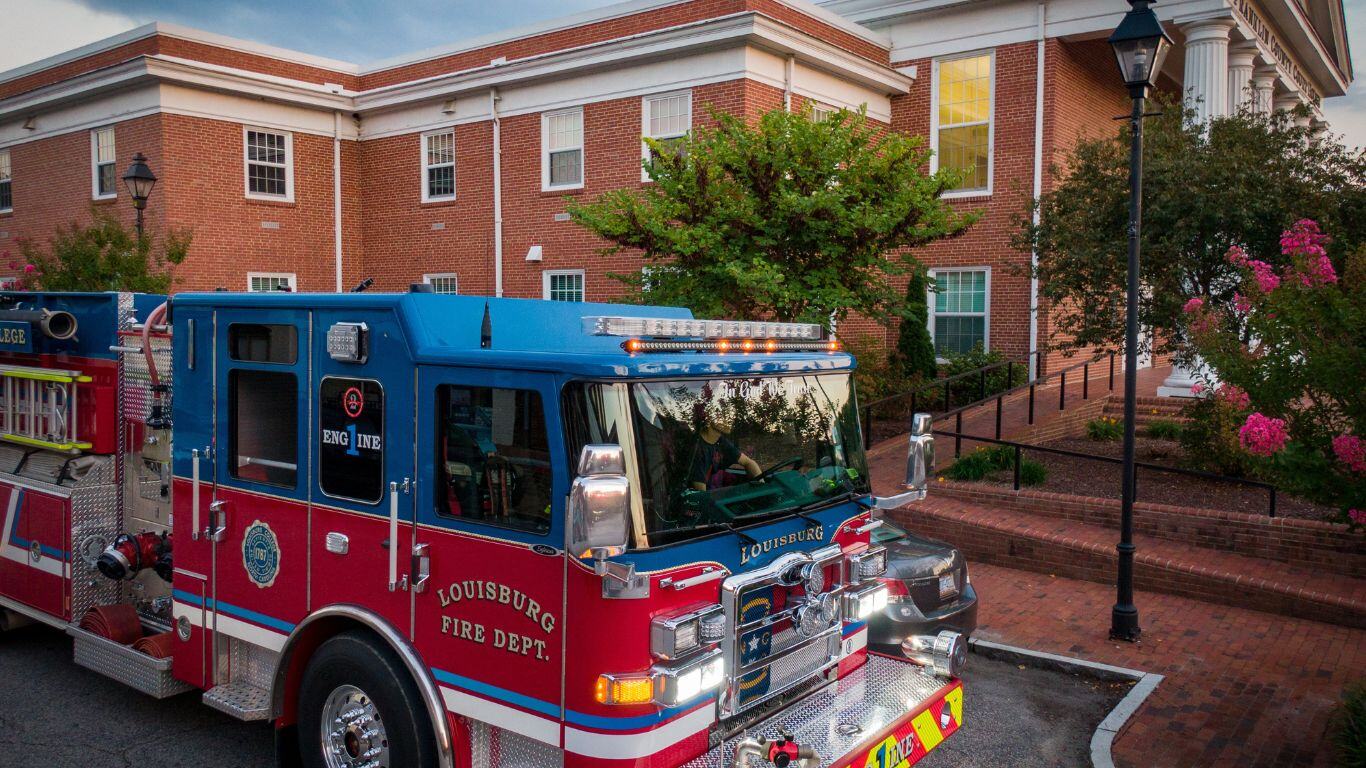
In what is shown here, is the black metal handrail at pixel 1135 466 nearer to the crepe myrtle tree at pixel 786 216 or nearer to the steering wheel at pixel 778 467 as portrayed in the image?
the crepe myrtle tree at pixel 786 216

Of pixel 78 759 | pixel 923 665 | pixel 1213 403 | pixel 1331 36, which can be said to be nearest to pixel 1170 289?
pixel 1213 403

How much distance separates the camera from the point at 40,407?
700 cm

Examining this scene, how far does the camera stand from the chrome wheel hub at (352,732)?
4746 millimetres

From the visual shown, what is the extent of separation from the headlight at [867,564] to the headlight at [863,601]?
7 centimetres

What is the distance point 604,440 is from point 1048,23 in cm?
1791

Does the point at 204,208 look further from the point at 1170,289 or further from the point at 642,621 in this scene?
the point at 642,621

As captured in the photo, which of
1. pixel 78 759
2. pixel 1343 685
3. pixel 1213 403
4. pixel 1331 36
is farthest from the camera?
pixel 1331 36

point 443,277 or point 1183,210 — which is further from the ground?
point 1183,210

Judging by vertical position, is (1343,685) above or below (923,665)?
below

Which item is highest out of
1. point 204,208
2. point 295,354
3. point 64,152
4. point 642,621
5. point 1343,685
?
point 64,152

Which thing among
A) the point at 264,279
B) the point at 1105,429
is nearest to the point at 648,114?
the point at 1105,429

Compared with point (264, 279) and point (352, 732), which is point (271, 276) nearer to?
point (264, 279)

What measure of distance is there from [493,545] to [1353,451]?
4588mm

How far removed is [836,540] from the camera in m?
5.16
